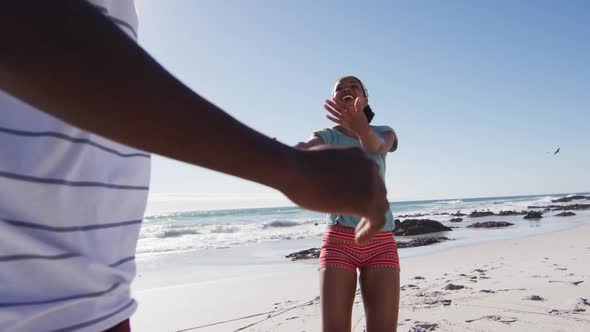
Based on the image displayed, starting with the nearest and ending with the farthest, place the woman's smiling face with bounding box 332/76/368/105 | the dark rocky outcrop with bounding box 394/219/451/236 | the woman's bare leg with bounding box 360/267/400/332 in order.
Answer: the woman's bare leg with bounding box 360/267/400/332, the woman's smiling face with bounding box 332/76/368/105, the dark rocky outcrop with bounding box 394/219/451/236

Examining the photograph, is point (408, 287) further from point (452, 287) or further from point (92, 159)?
point (92, 159)

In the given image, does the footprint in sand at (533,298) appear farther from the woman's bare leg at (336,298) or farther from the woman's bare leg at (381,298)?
the woman's bare leg at (336,298)

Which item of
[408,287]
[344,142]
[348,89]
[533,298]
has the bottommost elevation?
[408,287]

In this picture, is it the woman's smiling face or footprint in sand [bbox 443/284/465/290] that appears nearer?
the woman's smiling face

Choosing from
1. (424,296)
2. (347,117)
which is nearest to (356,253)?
(347,117)

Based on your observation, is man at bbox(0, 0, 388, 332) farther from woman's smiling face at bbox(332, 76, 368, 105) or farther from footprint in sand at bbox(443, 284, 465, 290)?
footprint in sand at bbox(443, 284, 465, 290)

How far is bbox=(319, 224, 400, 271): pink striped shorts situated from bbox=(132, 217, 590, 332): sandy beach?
1946mm

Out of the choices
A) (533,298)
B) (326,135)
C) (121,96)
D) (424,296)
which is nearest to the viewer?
(121,96)

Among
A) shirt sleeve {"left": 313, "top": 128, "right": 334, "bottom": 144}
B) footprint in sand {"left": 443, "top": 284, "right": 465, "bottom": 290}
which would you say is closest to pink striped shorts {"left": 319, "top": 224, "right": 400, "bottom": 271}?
shirt sleeve {"left": 313, "top": 128, "right": 334, "bottom": 144}

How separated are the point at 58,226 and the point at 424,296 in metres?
6.09

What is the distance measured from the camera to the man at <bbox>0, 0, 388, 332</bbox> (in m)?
0.56

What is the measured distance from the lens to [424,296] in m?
6.14

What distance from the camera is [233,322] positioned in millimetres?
5598

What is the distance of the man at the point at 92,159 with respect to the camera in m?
0.56
